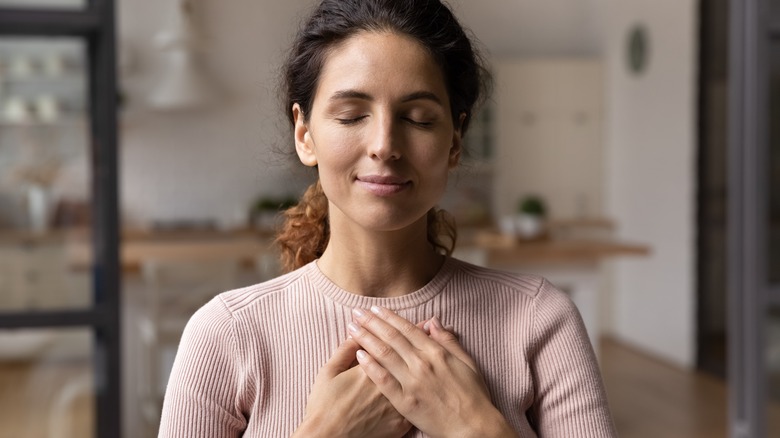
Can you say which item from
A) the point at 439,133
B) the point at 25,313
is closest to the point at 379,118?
the point at 439,133

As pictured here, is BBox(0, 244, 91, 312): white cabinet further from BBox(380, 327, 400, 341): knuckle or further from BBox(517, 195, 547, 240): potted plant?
BBox(517, 195, 547, 240): potted plant

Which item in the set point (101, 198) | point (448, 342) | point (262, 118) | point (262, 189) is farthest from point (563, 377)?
point (262, 189)

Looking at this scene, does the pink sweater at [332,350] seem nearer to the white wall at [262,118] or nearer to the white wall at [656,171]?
the white wall at [656,171]

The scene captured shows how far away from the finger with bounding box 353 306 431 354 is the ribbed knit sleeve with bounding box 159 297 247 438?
0.14 metres

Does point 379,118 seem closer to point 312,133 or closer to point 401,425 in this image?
point 312,133

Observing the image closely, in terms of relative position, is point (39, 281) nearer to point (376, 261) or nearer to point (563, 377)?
point (376, 261)

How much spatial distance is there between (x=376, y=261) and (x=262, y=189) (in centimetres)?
642

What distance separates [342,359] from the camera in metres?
0.97

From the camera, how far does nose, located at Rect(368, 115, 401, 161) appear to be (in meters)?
0.90

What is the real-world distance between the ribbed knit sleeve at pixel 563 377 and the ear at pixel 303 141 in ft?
0.94

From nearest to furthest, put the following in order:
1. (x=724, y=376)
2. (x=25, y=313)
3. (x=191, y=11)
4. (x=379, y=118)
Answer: (x=379, y=118), (x=25, y=313), (x=724, y=376), (x=191, y=11)

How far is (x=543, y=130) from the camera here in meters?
7.49

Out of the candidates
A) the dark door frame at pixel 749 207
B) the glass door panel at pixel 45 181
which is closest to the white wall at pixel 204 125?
the dark door frame at pixel 749 207

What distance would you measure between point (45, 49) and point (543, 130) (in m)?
5.63
